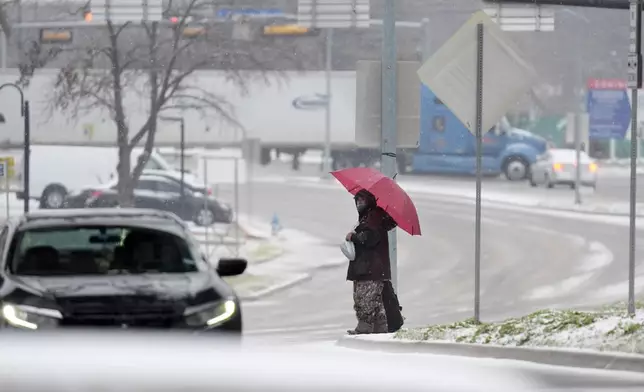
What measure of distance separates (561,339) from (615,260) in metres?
32.4

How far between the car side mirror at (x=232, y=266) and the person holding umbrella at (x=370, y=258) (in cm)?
336

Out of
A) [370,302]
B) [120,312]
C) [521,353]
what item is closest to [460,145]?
[370,302]

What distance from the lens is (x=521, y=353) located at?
10883mm

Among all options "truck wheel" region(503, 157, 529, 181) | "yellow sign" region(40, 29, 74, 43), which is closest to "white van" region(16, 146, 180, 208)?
"yellow sign" region(40, 29, 74, 43)

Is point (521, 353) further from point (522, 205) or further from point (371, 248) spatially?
point (522, 205)

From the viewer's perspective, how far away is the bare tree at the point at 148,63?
1795 inches

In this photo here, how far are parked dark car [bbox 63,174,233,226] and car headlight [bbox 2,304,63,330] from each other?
39.9 metres

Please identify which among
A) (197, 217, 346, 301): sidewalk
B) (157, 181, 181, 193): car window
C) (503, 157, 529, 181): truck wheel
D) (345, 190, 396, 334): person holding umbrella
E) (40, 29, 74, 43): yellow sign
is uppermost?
(40, 29, 74, 43): yellow sign

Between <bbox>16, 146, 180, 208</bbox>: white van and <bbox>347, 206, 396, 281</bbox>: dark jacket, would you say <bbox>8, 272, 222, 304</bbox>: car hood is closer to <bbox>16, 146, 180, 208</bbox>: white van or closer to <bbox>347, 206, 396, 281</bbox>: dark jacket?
<bbox>347, 206, 396, 281</bbox>: dark jacket

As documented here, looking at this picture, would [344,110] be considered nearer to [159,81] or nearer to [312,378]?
[159,81]

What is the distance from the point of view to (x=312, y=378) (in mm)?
2639

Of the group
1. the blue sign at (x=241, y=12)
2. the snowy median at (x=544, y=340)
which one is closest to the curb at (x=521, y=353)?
the snowy median at (x=544, y=340)

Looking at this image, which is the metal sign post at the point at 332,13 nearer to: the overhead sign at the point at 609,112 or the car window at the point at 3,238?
the car window at the point at 3,238

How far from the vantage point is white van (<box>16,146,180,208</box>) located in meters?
54.3
